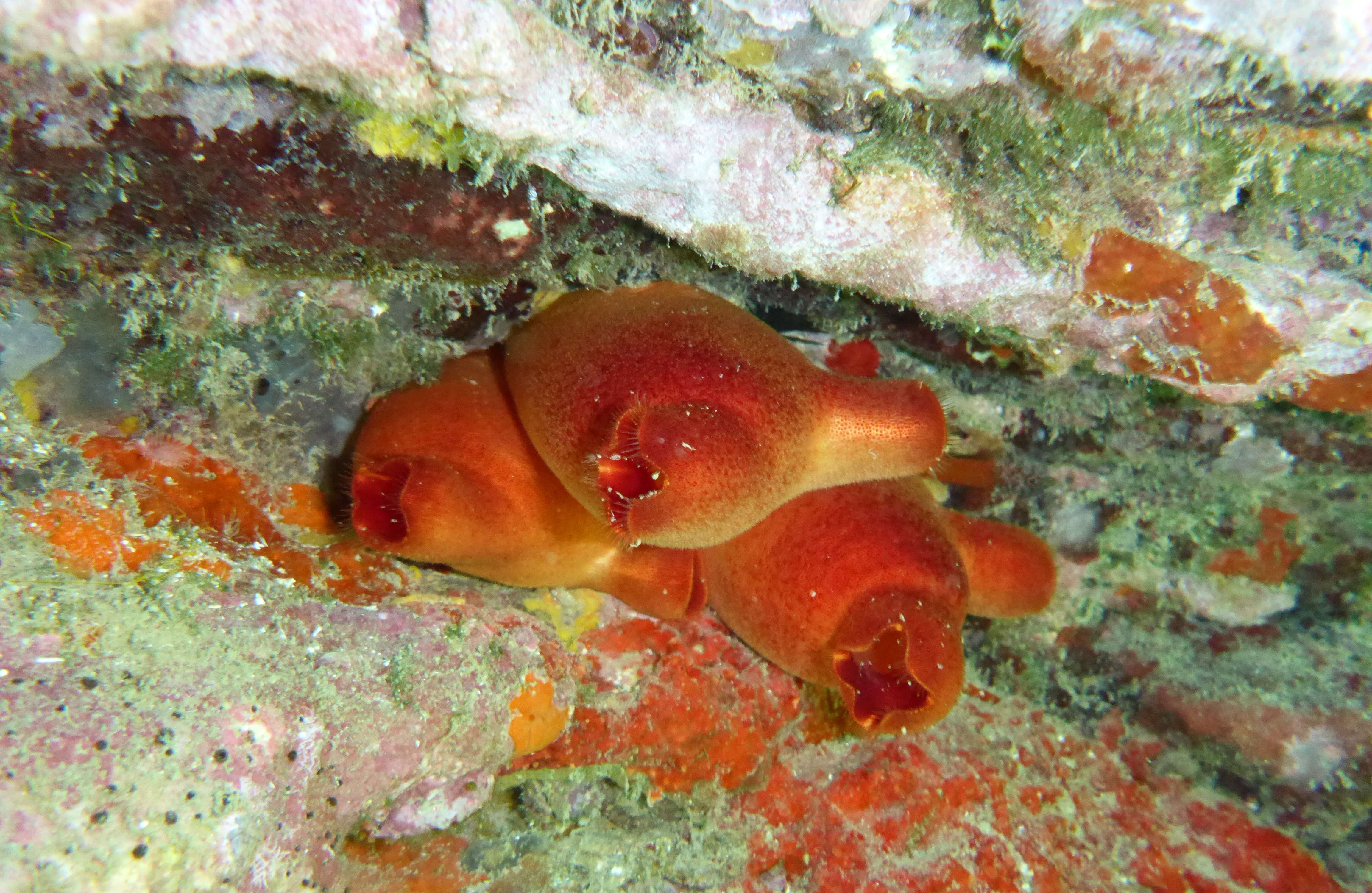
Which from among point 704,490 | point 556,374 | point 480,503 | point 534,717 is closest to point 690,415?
point 704,490

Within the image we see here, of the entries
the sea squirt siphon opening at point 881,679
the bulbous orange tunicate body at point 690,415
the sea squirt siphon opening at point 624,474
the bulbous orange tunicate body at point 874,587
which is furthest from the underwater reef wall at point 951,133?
the sea squirt siphon opening at point 881,679

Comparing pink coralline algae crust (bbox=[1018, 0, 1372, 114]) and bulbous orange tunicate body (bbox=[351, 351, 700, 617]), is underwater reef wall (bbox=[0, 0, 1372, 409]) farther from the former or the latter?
bulbous orange tunicate body (bbox=[351, 351, 700, 617])

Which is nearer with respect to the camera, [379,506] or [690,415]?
[690,415]

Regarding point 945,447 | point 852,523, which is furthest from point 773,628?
point 945,447

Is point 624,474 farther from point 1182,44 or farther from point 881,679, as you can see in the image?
point 1182,44

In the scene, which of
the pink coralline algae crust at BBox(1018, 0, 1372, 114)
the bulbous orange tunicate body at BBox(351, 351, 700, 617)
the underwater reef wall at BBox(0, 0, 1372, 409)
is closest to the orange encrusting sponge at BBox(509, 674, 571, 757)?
the bulbous orange tunicate body at BBox(351, 351, 700, 617)
